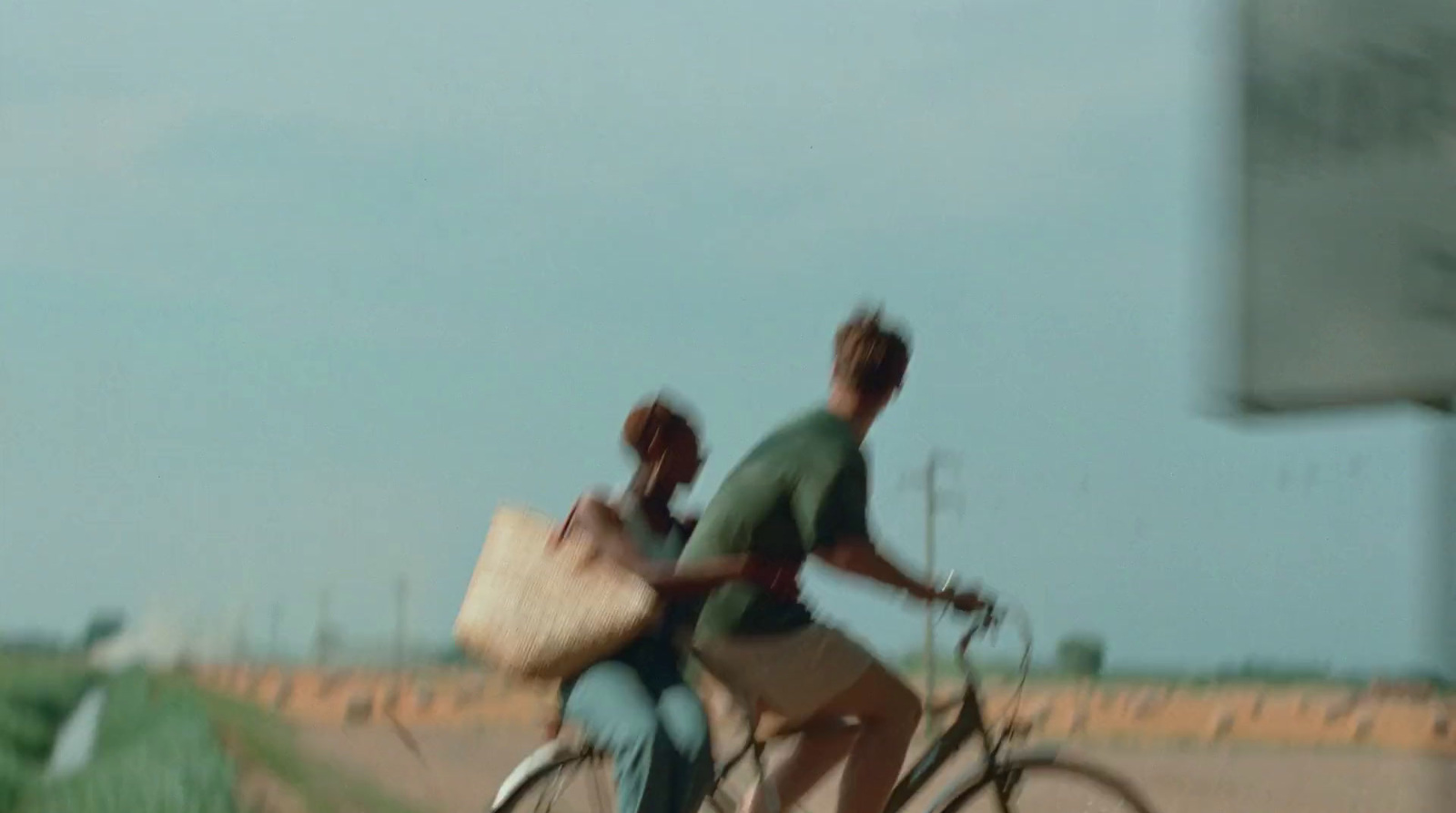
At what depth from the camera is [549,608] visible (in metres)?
5.09

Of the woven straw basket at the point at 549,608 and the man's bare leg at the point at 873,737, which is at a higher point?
the woven straw basket at the point at 549,608

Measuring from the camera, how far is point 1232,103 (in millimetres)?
5793

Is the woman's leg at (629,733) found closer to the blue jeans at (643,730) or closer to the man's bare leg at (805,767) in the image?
the blue jeans at (643,730)

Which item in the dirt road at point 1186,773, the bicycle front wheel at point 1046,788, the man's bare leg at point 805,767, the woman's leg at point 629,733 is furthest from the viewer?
the dirt road at point 1186,773

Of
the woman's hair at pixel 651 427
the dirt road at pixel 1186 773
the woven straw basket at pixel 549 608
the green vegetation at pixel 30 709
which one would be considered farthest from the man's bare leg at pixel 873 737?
the green vegetation at pixel 30 709

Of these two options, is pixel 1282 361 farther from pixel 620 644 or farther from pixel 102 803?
pixel 102 803

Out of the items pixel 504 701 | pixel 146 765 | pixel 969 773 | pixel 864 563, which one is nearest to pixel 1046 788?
pixel 969 773

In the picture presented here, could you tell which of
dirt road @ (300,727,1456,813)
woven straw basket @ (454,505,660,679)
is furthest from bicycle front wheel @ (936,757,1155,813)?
dirt road @ (300,727,1456,813)

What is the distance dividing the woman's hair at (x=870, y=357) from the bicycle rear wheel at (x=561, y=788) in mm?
888

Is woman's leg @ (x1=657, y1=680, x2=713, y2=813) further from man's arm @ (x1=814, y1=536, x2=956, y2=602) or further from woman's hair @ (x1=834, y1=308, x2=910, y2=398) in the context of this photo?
woman's hair @ (x1=834, y1=308, x2=910, y2=398)

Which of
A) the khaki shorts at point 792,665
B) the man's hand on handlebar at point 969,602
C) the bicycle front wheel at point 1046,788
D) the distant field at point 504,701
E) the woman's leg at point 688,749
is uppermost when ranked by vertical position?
the man's hand on handlebar at point 969,602

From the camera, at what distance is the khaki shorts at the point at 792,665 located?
5.17 meters

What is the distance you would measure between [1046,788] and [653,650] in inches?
36.4

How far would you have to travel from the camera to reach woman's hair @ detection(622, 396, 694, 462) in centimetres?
512
